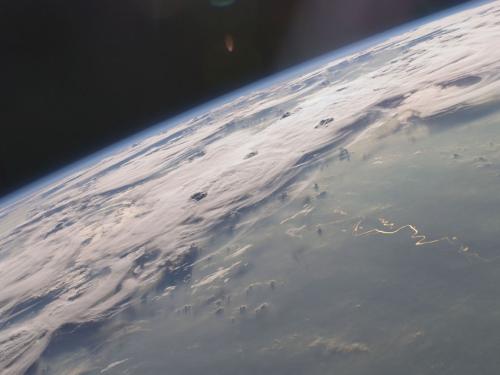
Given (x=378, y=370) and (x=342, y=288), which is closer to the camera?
(x=378, y=370)

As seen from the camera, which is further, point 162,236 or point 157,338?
point 162,236

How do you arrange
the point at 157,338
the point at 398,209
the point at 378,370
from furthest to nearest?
the point at 398,209
the point at 157,338
the point at 378,370

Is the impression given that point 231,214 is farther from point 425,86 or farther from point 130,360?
point 425,86

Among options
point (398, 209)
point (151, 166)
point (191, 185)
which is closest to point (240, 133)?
point (151, 166)

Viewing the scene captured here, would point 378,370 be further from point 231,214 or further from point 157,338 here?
point 231,214

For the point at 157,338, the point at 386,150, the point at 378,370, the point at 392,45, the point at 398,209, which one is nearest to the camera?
the point at 378,370

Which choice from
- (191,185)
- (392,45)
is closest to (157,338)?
(191,185)
